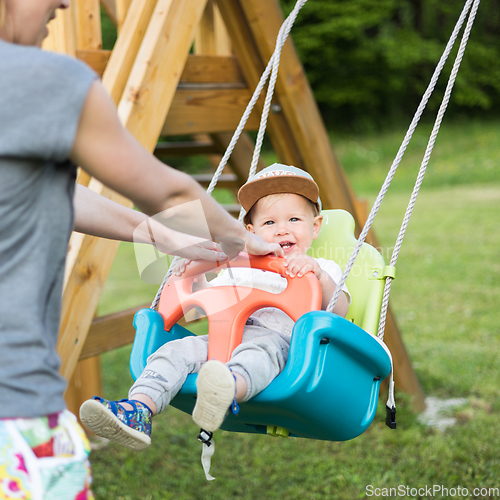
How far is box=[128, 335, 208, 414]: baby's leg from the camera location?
67.7 inches

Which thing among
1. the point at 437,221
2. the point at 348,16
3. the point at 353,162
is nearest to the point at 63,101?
the point at 437,221

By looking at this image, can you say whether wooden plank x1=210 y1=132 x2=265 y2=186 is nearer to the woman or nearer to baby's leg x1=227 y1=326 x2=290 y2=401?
baby's leg x1=227 y1=326 x2=290 y2=401

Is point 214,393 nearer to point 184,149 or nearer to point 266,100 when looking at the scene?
point 266,100

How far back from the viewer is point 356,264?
2510 mm

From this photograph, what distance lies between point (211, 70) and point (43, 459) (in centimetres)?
270

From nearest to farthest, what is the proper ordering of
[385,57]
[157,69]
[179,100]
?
[157,69]
[179,100]
[385,57]

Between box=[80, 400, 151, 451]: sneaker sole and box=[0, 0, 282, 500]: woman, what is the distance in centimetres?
41

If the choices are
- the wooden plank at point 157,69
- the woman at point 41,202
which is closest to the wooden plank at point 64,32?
the wooden plank at point 157,69

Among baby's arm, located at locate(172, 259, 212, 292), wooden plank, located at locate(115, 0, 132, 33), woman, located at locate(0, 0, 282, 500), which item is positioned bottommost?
baby's arm, located at locate(172, 259, 212, 292)

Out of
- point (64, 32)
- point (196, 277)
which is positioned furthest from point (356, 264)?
point (64, 32)

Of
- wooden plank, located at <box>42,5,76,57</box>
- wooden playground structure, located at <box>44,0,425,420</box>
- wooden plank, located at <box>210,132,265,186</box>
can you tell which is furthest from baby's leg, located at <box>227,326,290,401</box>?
wooden plank, located at <box>210,132,265,186</box>

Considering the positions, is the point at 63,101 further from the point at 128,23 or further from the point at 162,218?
the point at 128,23

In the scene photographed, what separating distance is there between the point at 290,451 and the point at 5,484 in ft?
9.49

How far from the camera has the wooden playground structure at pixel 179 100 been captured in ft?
8.06
